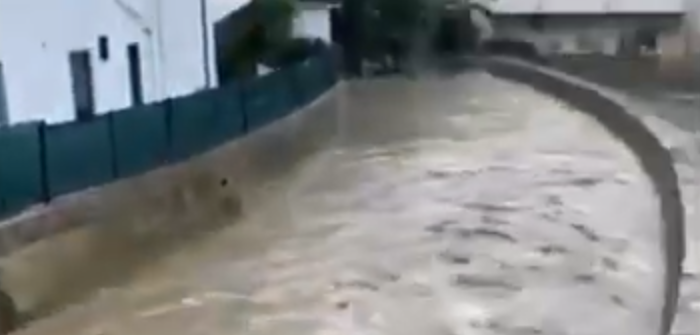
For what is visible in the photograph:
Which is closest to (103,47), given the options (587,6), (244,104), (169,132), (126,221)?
(244,104)

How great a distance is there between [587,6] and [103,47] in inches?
465

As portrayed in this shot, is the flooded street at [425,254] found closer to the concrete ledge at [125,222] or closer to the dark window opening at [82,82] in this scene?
the concrete ledge at [125,222]

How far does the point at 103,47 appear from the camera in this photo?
11477 millimetres

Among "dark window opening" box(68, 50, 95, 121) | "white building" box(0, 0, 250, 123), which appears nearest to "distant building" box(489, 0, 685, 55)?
"white building" box(0, 0, 250, 123)

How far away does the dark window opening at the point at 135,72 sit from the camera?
12.2 m

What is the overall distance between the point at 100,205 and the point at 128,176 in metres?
0.53

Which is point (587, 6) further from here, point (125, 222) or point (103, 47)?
point (125, 222)

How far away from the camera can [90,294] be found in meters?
7.45

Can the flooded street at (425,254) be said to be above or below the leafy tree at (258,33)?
below

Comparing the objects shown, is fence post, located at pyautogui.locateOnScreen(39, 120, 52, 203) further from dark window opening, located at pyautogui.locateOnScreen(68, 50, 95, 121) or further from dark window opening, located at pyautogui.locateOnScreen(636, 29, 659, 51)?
dark window opening, located at pyautogui.locateOnScreen(636, 29, 659, 51)

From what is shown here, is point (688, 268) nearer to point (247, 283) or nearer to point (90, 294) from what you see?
point (247, 283)

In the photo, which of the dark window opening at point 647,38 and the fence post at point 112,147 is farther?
the dark window opening at point 647,38

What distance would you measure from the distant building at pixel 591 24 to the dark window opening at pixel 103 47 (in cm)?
1127

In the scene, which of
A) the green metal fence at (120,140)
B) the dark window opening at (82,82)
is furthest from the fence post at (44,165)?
the dark window opening at (82,82)
